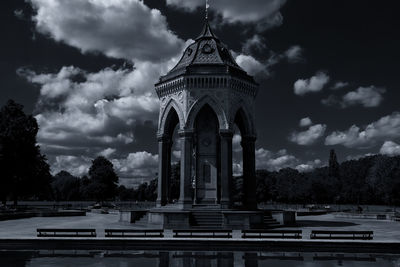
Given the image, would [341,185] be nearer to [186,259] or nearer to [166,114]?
[166,114]

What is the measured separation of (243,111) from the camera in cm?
3441

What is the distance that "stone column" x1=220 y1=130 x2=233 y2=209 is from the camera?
1200 inches

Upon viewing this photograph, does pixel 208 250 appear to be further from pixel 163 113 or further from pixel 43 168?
pixel 43 168

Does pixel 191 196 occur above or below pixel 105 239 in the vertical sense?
above

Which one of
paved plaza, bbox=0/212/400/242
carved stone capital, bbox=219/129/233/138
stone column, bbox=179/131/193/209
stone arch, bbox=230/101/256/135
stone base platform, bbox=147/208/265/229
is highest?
stone arch, bbox=230/101/256/135

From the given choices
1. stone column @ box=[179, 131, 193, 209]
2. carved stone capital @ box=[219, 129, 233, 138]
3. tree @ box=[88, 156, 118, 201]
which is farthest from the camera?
tree @ box=[88, 156, 118, 201]

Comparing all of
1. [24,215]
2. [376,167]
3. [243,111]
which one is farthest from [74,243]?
[376,167]

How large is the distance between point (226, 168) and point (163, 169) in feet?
20.1

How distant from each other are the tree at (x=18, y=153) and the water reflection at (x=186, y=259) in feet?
110

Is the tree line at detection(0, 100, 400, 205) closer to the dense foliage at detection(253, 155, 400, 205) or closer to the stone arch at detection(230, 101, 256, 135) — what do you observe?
the dense foliage at detection(253, 155, 400, 205)

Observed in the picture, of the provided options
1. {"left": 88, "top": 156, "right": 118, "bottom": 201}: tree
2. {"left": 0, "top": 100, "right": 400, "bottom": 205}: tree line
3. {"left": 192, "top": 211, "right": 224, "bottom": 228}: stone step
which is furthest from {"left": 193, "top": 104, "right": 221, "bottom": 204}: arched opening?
{"left": 88, "top": 156, "right": 118, "bottom": 201}: tree

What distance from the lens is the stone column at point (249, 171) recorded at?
3409 cm

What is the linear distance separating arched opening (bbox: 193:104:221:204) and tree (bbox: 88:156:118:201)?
187 ft

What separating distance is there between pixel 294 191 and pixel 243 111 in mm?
64496
